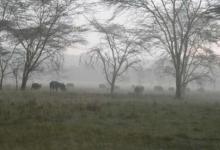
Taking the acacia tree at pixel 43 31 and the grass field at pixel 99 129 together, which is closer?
the grass field at pixel 99 129

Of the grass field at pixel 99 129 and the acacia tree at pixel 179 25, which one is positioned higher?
the acacia tree at pixel 179 25

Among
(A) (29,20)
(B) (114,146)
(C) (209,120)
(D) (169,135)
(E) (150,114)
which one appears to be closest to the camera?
(B) (114,146)

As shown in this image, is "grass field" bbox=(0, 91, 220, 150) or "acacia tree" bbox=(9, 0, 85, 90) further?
"acacia tree" bbox=(9, 0, 85, 90)

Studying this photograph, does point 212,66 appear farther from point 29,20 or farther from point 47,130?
point 47,130

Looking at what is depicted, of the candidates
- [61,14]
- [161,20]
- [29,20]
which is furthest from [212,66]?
[29,20]

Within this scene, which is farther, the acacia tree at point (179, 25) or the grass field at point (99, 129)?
the acacia tree at point (179, 25)

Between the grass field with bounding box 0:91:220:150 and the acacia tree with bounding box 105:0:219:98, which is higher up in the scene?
the acacia tree with bounding box 105:0:219:98

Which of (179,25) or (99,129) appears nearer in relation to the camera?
(99,129)

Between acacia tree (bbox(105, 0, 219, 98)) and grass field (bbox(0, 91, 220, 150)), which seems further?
acacia tree (bbox(105, 0, 219, 98))

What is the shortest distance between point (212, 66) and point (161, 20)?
10927 mm

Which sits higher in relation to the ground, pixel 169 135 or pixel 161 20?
pixel 161 20

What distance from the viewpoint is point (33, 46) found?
94.9ft

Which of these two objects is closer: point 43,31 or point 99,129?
point 99,129

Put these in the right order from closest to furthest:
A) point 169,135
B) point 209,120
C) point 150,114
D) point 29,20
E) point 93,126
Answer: point 169,135
point 93,126
point 209,120
point 150,114
point 29,20
